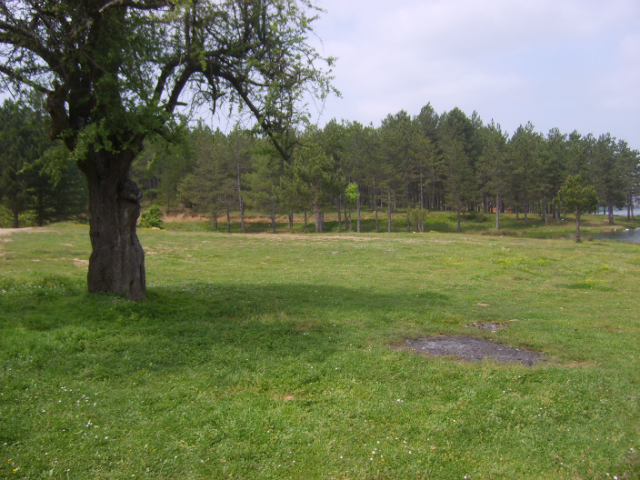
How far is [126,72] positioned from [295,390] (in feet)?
27.9

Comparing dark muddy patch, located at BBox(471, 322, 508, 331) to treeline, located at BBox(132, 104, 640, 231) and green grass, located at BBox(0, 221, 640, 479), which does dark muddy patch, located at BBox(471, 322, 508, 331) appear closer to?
green grass, located at BBox(0, 221, 640, 479)

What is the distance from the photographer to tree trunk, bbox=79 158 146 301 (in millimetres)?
10648

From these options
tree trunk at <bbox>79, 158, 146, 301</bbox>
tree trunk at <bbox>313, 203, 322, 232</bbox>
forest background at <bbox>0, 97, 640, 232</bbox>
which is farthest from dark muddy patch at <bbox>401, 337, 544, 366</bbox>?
tree trunk at <bbox>313, 203, 322, 232</bbox>

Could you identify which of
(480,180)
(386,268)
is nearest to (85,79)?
(386,268)

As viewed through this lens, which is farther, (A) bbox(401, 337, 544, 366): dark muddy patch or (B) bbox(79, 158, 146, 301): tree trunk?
(B) bbox(79, 158, 146, 301): tree trunk

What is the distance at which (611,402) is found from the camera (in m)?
6.64

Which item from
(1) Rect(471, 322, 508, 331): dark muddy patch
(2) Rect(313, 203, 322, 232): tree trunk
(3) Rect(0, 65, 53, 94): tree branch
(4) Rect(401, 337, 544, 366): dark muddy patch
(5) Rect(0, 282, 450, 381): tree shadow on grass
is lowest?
(1) Rect(471, 322, 508, 331): dark muddy patch

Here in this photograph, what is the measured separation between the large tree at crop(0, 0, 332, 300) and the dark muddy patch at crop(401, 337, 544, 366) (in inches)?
284

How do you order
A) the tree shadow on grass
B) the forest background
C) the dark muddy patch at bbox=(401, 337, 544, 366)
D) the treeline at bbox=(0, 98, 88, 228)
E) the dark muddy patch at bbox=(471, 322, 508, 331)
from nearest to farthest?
the tree shadow on grass, the dark muddy patch at bbox=(401, 337, 544, 366), the dark muddy patch at bbox=(471, 322, 508, 331), the treeline at bbox=(0, 98, 88, 228), the forest background

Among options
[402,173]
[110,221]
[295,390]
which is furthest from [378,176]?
[295,390]

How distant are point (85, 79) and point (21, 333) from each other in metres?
5.99

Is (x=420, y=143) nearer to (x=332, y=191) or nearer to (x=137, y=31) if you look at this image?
(x=332, y=191)

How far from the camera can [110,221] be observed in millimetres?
10695

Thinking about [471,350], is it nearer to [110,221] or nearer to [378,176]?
[110,221]
